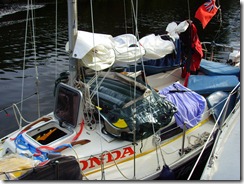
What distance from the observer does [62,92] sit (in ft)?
23.9

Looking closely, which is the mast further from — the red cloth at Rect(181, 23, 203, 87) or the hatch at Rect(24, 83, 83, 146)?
the red cloth at Rect(181, 23, 203, 87)

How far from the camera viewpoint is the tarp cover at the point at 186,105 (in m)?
7.55

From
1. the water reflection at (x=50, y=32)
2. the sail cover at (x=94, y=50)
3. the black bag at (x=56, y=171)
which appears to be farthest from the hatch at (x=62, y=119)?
the water reflection at (x=50, y=32)

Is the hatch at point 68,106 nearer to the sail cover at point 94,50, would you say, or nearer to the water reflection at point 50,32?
the sail cover at point 94,50

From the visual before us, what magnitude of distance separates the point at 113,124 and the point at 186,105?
2.06 metres

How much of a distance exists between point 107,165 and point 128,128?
0.96 metres

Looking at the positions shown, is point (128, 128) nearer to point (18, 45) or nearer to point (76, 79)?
point (76, 79)

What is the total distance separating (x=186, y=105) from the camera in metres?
7.67

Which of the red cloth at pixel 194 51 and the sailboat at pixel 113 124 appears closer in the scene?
the sailboat at pixel 113 124

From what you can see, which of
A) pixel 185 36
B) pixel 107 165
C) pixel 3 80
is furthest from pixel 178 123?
pixel 3 80

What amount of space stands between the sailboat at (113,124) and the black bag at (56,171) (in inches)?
22.3

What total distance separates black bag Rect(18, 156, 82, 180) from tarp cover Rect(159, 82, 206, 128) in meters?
3.12

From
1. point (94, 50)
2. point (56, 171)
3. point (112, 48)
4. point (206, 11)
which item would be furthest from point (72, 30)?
point (206, 11)

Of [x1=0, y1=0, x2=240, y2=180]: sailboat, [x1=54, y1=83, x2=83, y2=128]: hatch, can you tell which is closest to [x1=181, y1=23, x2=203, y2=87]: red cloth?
[x1=0, y1=0, x2=240, y2=180]: sailboat
